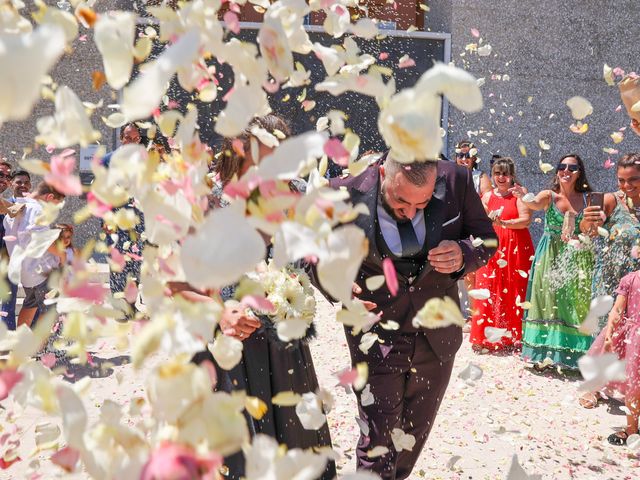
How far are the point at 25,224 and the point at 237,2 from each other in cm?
473

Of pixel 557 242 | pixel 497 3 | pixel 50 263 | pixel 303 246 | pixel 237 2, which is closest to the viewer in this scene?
pixel 303 246

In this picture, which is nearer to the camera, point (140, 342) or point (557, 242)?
point (140, 342)

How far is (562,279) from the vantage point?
5.86m

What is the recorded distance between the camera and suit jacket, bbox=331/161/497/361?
9.90 feet

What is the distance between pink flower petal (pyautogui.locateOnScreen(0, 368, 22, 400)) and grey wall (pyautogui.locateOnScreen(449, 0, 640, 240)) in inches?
395

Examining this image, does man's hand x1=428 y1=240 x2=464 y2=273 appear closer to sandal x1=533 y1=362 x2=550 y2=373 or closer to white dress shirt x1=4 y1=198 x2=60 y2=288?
sandal x1=533 y1=362 x2=550 y2=373

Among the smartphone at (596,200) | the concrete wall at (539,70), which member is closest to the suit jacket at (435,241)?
the smartphone at (596,200)

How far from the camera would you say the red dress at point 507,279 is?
6531 mm

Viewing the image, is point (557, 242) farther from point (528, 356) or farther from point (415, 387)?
point (415, 387)

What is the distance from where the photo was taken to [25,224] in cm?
565

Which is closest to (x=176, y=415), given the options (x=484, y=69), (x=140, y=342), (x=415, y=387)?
(x=140, y=342)

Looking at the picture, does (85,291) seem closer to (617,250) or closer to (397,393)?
(397,393)

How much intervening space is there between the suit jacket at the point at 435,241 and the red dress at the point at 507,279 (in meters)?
3.45

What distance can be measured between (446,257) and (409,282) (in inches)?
9.2
